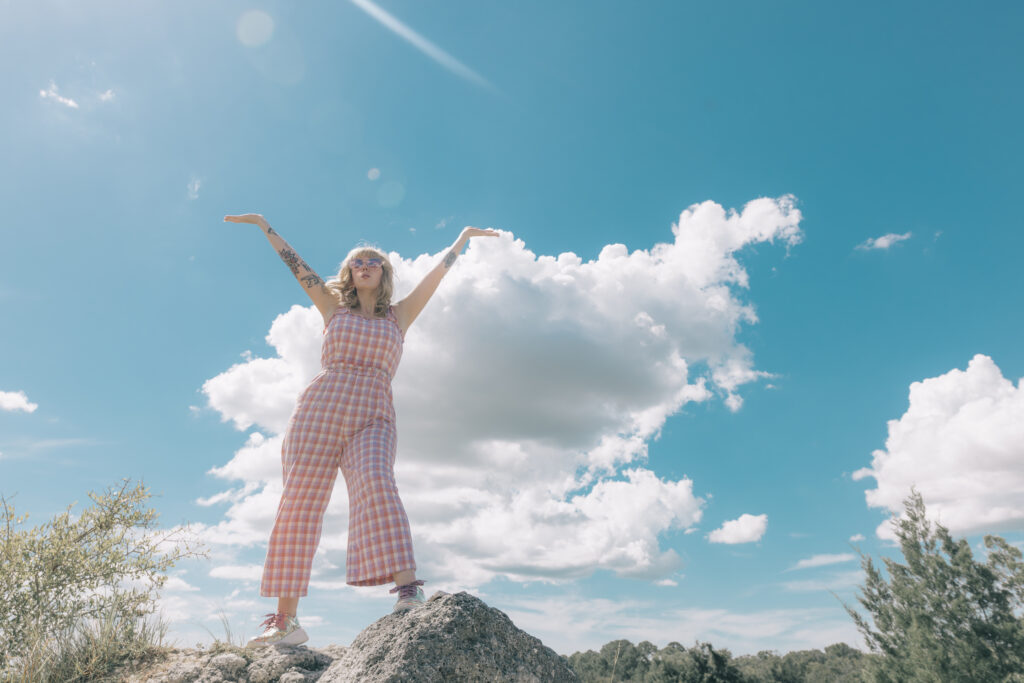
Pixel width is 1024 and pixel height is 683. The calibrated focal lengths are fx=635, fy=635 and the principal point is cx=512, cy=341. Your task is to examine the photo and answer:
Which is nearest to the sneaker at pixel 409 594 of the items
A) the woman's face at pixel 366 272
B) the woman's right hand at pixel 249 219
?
the woman's face at pixel 366 272

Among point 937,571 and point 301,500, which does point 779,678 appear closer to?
point 937,571

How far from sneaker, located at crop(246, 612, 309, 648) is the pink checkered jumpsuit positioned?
18cm

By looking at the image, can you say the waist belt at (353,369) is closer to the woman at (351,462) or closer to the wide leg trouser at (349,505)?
the woman at (351,462)

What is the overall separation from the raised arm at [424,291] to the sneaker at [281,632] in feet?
7.11

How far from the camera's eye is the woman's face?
15.9ft

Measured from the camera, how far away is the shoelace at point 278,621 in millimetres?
4141

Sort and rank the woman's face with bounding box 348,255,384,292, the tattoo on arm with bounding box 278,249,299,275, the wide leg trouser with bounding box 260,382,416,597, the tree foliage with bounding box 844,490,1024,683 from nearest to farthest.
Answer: the wide leg trouser with bounding box 260,382,416,597
the woman's face with bounding box 348,255,384,292
the tattoo on arm with bounding box 278,249,299,275
the tree foliage with bounding box 844,490,1024,683

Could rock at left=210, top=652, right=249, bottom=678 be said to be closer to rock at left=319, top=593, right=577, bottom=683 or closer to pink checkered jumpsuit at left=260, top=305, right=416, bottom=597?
pink checkered jumpsuit at left=260, top=305, right=416, bottom=597

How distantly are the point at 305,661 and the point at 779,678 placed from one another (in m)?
50.6

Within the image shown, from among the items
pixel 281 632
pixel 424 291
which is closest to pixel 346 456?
pixel 281 632

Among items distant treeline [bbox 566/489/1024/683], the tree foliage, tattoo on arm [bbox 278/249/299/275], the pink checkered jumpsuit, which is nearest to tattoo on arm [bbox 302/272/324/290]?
tattoo on arm [bbox 278/249/299/275]

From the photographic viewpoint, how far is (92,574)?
501 centimetres

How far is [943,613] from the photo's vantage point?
2688 cm

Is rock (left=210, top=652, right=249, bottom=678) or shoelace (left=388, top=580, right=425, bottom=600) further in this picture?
rock (left=210, top=652, right=249, bottom=678)
